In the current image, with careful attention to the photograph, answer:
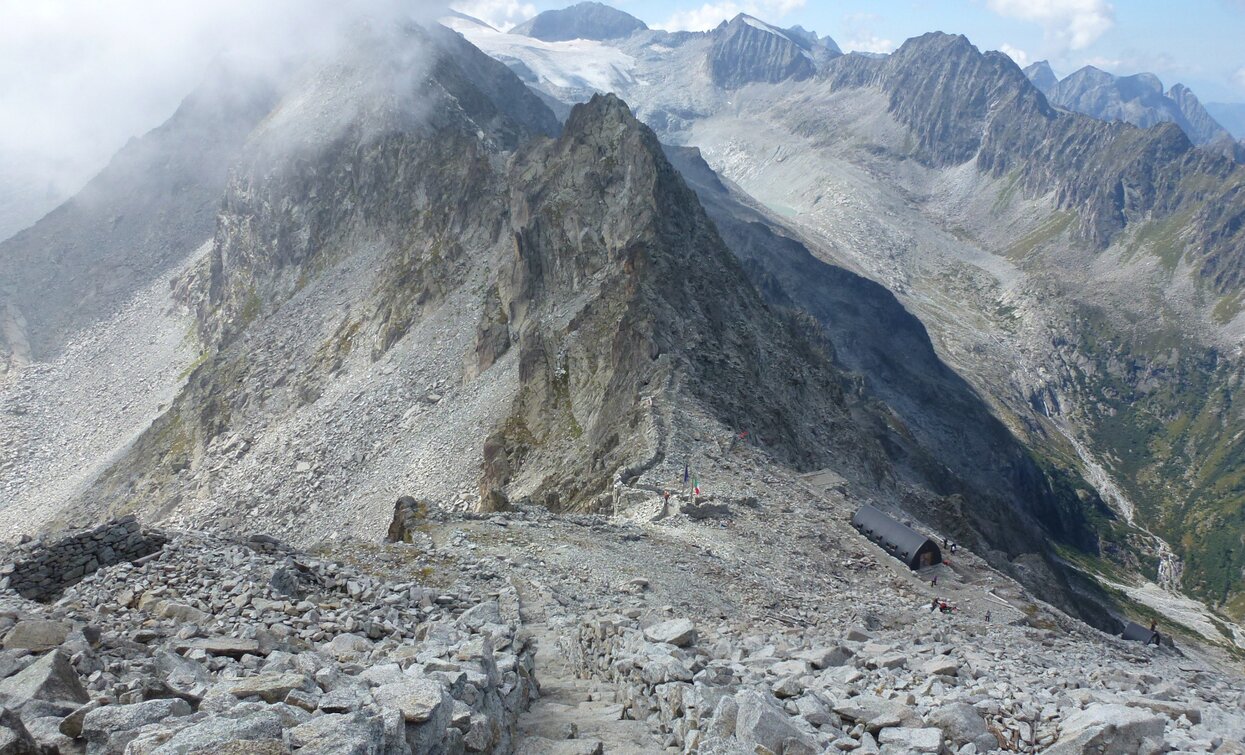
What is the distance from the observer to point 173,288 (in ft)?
475

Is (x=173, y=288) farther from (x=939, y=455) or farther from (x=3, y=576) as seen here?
(x=939, y=455)

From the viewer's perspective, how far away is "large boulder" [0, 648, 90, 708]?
37.4ft

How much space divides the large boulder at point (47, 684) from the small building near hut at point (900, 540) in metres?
40.0

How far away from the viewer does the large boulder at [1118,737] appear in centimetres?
1213

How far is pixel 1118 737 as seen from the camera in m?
12.3

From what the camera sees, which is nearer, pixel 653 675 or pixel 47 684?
pixel 47 684

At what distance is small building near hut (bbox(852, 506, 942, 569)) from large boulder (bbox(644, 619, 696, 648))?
28995 millimetres

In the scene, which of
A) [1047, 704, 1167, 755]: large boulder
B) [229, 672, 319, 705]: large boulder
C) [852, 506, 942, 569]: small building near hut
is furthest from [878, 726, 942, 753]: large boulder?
[852, 506, 942, 569]: small building near hut

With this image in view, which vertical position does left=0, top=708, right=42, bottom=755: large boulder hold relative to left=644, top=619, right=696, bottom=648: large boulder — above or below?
above

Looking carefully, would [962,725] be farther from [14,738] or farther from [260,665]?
[14,738]

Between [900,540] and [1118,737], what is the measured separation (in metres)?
34.1

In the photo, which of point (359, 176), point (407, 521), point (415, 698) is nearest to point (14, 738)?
point (415, 698)

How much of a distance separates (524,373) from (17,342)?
116303 mm

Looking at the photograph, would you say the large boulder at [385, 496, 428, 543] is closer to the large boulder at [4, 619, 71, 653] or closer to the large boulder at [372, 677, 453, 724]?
the large boulder at [4, 619, 71, 653]
